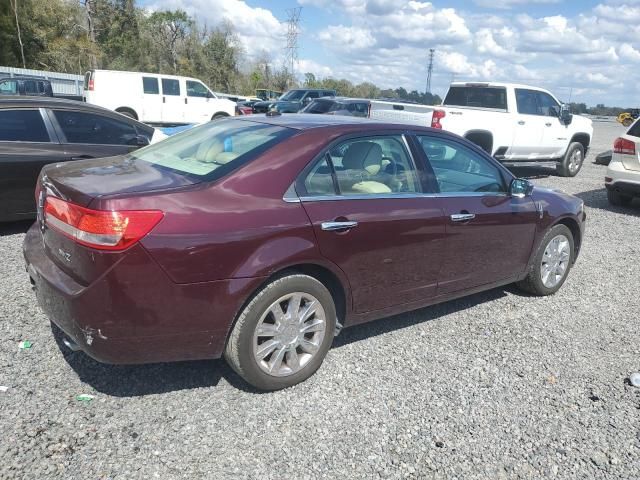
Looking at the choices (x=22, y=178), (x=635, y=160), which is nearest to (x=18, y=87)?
(x=22, y=178)

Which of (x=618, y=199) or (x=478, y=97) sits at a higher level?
(x=478, y=97)

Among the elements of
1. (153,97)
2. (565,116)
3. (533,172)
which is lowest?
(533,172)

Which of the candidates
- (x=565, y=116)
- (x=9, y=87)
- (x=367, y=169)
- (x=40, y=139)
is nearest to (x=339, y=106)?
(x=565, y=116)

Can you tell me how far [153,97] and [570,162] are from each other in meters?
13.6

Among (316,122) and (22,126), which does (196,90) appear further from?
(316,122)

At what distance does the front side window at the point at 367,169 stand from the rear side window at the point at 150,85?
16.7 m

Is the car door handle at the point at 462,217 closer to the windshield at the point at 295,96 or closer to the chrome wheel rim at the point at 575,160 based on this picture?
the chrome wheel rim at the point at 575,160

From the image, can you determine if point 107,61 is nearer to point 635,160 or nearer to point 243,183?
point 635,160

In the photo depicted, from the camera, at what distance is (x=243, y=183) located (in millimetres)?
2992

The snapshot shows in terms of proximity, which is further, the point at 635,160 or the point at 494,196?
the point at 635,160

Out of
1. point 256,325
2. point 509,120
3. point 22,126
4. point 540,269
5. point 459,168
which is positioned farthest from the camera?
point 509,120

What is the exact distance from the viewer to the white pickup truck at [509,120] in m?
10.3

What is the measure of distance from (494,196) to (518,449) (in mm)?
2106

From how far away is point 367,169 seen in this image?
12.0 feet
